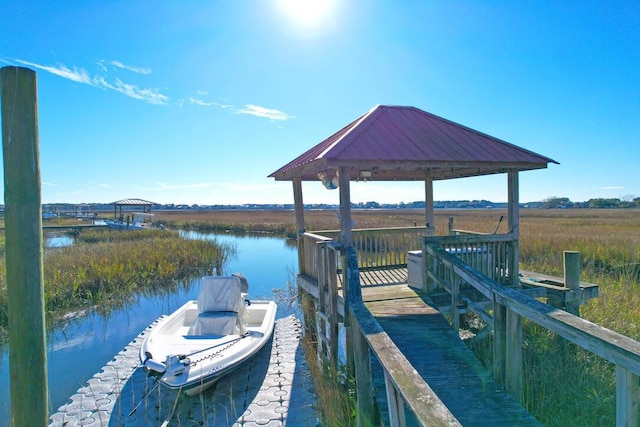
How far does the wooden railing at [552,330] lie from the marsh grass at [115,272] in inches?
425

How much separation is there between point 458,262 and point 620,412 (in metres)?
2.61

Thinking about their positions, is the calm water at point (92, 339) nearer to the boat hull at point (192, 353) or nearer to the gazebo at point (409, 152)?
the boat hull at point (192, 353)

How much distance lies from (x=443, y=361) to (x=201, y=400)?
3183 millimetres

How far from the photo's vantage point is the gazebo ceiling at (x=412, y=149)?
582 centimetres

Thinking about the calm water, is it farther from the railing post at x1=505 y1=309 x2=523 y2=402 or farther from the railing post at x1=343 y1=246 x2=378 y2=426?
the railing post at x1=505 y1=309 x2=523 y2=402

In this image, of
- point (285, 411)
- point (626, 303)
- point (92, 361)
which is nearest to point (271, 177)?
point (285, 411)

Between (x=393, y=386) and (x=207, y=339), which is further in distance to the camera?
(x=207, y=339)

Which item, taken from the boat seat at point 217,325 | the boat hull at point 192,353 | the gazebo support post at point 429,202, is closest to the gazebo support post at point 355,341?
the boat hull at point 192,353

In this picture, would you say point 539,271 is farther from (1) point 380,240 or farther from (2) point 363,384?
(2) point 363,384

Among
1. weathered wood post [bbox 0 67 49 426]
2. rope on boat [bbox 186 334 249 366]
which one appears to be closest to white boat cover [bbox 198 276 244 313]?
rope on boat [bbox 186 334 249 366]

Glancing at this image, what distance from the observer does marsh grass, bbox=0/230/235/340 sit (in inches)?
429

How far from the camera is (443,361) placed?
4309 millimetres

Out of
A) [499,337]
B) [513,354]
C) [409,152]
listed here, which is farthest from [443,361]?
[409,152]

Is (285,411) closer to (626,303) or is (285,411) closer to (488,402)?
(488,402)
